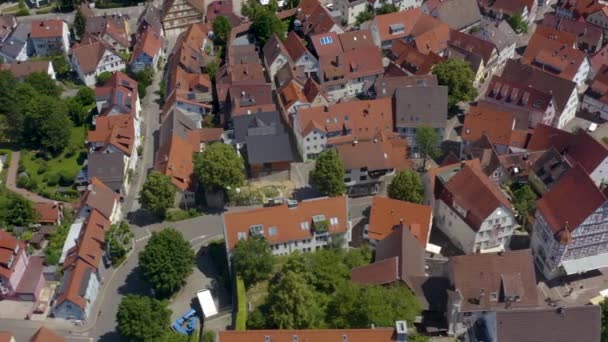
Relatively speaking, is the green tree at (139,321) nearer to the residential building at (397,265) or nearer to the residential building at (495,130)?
the residential building at (397,265)

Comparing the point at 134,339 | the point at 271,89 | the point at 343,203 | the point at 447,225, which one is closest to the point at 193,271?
the point at 134,339

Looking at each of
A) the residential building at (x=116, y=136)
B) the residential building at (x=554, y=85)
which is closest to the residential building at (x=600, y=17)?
the residential building at (x=554, y=85)

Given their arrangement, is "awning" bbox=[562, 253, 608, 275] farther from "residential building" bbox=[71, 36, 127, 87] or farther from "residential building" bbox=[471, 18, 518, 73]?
"residential building" bbox=[71, 36, 127, 87]

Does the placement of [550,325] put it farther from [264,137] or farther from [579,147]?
[264,137]

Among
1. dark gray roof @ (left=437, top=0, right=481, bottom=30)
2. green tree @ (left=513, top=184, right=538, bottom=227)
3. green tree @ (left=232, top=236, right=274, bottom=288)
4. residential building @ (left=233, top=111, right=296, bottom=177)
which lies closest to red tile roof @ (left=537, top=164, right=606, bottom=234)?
green tree @ (left=513, top=184, right=538, bottom=227)

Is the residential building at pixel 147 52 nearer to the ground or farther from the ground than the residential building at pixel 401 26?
nearer to the ground

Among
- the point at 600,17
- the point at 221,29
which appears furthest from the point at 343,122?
the point at 600,17

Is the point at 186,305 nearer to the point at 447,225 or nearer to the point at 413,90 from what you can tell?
the point at 447,225
